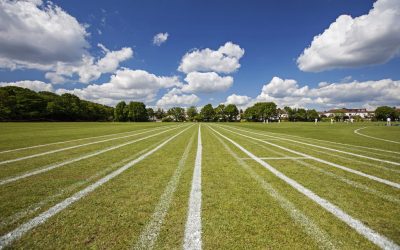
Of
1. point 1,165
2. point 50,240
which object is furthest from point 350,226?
point 1,165

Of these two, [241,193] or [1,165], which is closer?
[241,193]

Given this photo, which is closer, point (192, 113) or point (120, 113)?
point (120, 113)

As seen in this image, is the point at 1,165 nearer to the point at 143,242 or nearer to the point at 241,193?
the point at 143,242

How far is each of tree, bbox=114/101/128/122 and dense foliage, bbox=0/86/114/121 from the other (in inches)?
632

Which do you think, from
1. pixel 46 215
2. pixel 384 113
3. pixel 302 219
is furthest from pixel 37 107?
pixel 384 113

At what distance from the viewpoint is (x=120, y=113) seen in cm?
13550

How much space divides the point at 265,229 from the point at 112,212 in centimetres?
272

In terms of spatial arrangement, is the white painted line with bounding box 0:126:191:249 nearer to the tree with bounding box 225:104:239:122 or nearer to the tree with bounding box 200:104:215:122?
the tree with bounding box 225:104:239:122

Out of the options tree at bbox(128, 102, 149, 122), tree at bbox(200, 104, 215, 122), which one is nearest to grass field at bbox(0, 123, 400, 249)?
tree at bbox(128, 102, 149, 122)

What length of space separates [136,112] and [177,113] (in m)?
52.7

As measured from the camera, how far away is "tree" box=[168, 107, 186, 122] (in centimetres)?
18350

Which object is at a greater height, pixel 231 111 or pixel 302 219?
pixel 231 111

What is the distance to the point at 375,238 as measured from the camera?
2.80 meters

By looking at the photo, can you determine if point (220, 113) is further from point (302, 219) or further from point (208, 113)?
point (302, 219)
